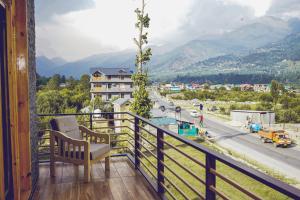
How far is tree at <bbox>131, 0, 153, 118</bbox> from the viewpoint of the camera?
1873 centimetres

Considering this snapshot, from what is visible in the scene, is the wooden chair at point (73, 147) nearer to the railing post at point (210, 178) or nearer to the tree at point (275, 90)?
the railing post at point (210, 178)

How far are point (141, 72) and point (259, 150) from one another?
14332mm

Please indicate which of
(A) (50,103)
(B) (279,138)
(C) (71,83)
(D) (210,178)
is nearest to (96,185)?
(D) (210,178)

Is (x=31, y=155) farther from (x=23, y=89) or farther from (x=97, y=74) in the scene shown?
(x=97, y=74)

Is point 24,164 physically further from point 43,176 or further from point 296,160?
point 296,160

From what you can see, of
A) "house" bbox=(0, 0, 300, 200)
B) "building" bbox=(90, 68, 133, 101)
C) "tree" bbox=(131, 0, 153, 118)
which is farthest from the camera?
"building" bbox=(90, 68, 133, 101)

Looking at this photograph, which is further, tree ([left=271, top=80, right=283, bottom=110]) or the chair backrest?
tree ([left=271, top=80, right=283, bottom=110])

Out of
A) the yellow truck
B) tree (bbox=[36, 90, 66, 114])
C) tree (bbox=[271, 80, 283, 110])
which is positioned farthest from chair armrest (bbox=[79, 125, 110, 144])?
tree (bbox=[271, 80, 283, 110])

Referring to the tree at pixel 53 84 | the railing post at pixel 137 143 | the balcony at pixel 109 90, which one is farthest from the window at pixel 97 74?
the railing post at pixel 137 143

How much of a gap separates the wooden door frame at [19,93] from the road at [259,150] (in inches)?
714

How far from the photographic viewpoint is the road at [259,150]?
2089 cm

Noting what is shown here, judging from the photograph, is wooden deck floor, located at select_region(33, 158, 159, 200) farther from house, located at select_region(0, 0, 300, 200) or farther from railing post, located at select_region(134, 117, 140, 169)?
railing post, located at select_region(134, 117, 140, 169)

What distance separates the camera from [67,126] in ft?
14.2

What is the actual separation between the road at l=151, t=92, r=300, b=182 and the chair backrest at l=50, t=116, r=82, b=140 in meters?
17.0
